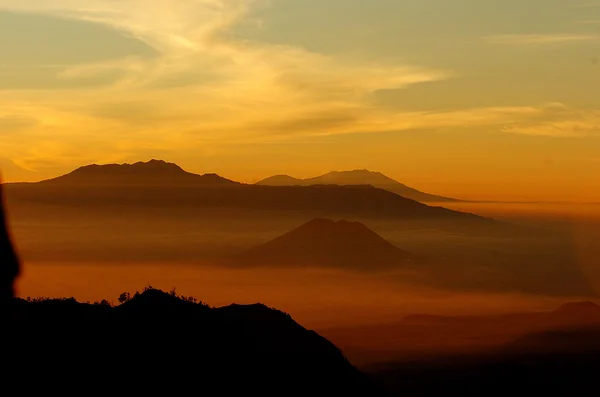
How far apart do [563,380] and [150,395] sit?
127 m

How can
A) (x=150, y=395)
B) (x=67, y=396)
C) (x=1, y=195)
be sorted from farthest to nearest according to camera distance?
(x=150, y=395) → (x=67, y=396) → (x=1, y=195)

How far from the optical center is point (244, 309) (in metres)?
60.2

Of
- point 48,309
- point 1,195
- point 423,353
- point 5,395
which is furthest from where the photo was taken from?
point 423,353

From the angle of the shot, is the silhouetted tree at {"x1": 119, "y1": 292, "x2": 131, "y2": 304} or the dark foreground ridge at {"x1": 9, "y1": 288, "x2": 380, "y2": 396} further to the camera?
the silhouetted tree at {"x1": 119, "y1": 292, "x2": 131, "y2": 304}

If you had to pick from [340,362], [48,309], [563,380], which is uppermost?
[48,309]

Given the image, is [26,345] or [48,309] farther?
[48,309]

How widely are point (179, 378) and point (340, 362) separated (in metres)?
16.4

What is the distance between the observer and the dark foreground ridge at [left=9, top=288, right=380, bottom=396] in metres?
44.4

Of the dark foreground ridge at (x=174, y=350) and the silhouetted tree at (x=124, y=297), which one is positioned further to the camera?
the silhouetted tree at (x=124, y=297)

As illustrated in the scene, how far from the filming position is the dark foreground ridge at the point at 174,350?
44438mm

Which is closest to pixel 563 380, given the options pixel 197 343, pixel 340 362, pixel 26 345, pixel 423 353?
pixel 423 353

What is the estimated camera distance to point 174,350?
5069cm

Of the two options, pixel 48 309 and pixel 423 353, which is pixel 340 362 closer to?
pixel 48 309

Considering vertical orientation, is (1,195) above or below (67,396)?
above
